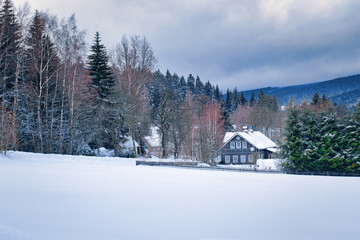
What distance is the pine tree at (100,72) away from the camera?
28.8 m


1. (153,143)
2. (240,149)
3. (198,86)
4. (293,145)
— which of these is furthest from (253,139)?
(198,86)

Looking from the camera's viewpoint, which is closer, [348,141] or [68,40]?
[348,141]

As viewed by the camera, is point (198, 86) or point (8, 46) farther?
point (198, 86)

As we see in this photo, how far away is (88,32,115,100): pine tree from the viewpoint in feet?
94.4

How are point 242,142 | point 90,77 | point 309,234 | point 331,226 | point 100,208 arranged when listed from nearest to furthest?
Result: point 309,234 < point 331,226 < point 100,208 < point 90,77 < point 242,142

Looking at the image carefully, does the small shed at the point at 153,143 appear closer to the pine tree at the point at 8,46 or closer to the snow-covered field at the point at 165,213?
the pine tree at the point at 8,46

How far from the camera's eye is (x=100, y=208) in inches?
269

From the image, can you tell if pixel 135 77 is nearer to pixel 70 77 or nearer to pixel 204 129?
pixel 70 77

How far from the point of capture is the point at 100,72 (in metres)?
29.4

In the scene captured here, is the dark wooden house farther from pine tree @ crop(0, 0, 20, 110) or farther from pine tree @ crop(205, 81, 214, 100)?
pine tree @ crop(205, 81, 214, 100)

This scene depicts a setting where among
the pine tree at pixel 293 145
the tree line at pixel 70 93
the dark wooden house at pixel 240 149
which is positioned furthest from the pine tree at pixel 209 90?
the pine tree at pixel 293 145

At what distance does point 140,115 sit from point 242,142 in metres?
21.4

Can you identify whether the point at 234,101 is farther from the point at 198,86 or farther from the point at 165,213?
the point at 165,213

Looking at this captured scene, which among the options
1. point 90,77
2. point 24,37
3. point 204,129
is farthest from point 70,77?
point 204,129
